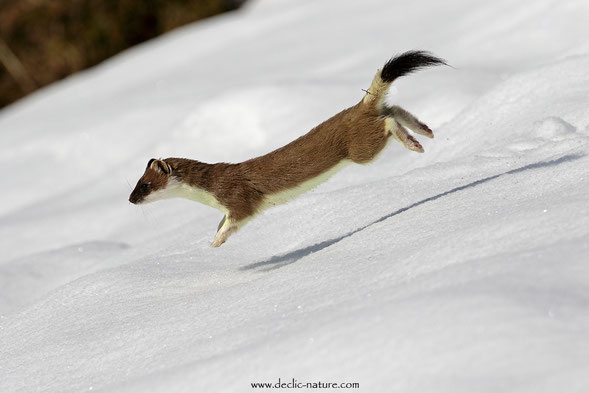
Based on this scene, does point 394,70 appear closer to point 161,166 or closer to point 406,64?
point 406,64

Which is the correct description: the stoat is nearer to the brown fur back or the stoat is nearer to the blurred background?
the brown fur back

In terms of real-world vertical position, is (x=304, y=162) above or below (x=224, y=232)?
above

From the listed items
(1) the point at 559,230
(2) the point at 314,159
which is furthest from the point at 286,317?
(2) the point at 314,159

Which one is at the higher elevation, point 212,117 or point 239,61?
point 239,61

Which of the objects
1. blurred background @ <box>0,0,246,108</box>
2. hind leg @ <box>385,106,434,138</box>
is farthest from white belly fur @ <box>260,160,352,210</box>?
blurred background @ <box>0,0,246,108</box>

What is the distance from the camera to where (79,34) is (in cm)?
1460

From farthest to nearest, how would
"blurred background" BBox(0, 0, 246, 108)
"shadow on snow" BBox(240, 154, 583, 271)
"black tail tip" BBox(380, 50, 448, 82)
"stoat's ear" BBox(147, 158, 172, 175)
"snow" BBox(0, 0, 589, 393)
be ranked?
"blurred background" BBox(0, 0, 246, 108) → "stoat's ear" BBox(147, 158, 172, 175) → "black tail tip" BBox(380, 50, 448, 82) → "shadow on snow" BBox(240, 154, 583, 271) → "snow" BBox(0, 0, 589, 393)

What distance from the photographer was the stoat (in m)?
3.77

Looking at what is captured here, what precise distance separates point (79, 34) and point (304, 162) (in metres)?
11.7

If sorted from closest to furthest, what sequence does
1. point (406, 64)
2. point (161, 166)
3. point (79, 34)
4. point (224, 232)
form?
point (406, 64), point (224, 232), point (161, 166), point (79, 34)

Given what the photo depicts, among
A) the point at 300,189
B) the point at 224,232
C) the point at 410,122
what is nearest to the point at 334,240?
the point at 300,189

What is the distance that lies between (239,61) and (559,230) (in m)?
6.72

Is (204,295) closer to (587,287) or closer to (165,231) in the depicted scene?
(587,287)

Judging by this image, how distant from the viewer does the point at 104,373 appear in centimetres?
289
